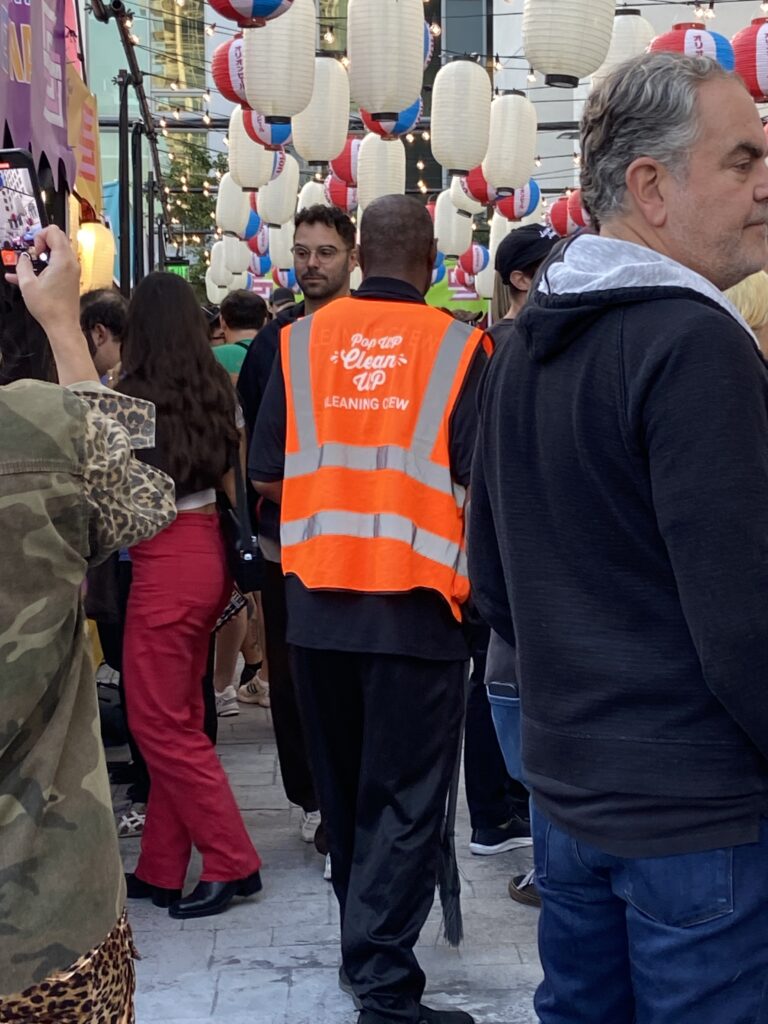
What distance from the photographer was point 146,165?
102ft

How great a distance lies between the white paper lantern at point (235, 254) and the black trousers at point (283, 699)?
16675 mm

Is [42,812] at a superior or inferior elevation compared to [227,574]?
superior

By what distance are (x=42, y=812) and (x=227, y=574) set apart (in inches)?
97.3

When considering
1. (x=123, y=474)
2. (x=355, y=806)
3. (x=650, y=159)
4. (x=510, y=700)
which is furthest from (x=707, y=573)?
(x=355, y=806)

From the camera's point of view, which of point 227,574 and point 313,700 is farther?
point 227,574

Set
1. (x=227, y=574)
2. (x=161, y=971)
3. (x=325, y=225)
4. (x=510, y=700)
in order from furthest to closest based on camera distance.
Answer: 1. (x=325, y=225)
2. (x=227, y=574)
3. (x=161, y=971)
4. (x=510, y=700)

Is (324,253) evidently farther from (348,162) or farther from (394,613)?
(348,162)

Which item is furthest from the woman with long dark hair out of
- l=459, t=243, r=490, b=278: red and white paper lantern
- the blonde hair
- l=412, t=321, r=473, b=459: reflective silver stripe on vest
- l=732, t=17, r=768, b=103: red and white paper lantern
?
l=459, t=243, r=490, b=278: red and white paper lantern

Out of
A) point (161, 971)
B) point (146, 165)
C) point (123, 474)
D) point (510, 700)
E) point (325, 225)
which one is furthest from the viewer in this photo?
point (146, 165)

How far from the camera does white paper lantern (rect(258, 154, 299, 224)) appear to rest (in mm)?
15398

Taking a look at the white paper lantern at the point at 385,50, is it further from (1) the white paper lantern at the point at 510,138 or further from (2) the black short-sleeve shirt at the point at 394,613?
(2) the black short-sleeve shirt at the point at 394,613

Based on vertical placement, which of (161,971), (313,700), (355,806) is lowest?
(161,971)

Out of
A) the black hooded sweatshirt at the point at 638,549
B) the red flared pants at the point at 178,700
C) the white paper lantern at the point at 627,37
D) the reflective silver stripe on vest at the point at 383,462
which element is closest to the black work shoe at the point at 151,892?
the red flared pants at the point at 178,700

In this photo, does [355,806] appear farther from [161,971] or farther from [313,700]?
[161,971]
